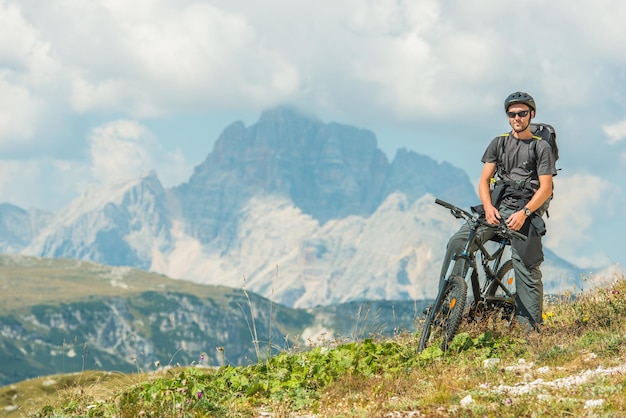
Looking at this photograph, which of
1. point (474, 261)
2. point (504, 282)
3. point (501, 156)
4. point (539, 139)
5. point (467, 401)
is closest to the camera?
point (467, 401)

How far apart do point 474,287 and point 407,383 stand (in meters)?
2.95

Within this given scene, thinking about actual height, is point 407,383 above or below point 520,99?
below

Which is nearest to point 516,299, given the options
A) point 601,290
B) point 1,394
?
point 601,290

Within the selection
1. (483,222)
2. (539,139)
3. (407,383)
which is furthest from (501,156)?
(407,383)

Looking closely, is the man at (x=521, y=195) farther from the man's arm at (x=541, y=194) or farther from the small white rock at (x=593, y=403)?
the small white rock at (x=593, y=403)

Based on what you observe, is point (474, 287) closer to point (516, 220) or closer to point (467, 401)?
point (516, 220)

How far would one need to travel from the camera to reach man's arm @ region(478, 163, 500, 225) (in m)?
10.8

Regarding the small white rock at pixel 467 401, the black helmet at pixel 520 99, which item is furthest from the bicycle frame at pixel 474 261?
the small white rock at pixel 467 401

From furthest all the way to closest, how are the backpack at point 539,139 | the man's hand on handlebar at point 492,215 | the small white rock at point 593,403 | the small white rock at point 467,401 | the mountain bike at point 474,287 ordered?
the backpack at point 539,139 < the man's hand on handlebar at point 492,215 < the mountain bike at point 474,287 < the small white rock at point 467,401 < the small white rock at point 593,403

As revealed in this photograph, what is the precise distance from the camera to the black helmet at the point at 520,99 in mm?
10877

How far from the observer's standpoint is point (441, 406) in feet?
25.5

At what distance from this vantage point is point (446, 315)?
34.3ft

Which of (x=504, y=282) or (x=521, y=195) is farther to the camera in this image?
(x=504, y=282)

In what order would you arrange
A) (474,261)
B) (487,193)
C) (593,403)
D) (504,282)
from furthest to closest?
1. (504,282)
2. (487,193)
3. (474,261)
4. (593,403)
